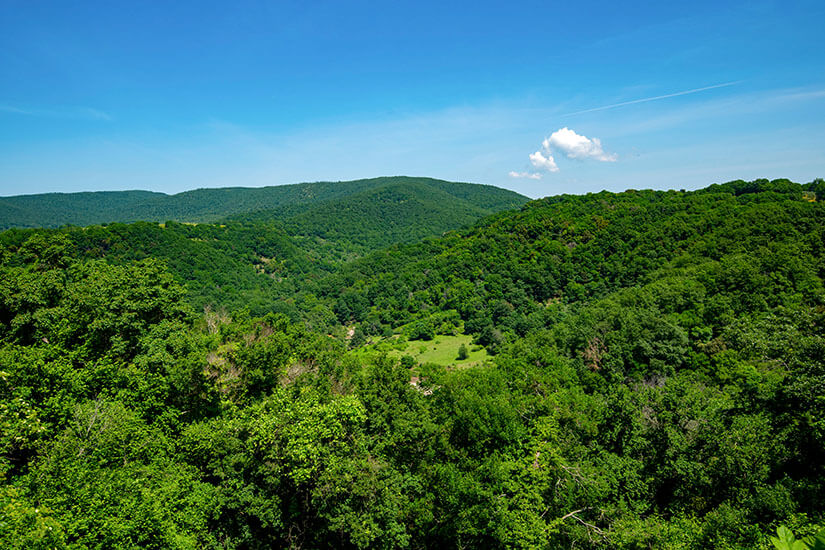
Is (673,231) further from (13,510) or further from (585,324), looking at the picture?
(13,510)

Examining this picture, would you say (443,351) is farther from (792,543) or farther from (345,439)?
(792,543)

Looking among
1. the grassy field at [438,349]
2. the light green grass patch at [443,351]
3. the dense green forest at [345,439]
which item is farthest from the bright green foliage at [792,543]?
the grassy field at [438,349]

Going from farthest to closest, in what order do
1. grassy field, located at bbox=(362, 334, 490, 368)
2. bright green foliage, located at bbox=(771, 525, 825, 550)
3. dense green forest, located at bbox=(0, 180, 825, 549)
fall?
grassy field, located at bbox=(362, 334, 490, 368), dense green forest, located at bbox=(0, 180, 825, 549), bright green foliage, located at bbox=(771, 525, 825, 550)

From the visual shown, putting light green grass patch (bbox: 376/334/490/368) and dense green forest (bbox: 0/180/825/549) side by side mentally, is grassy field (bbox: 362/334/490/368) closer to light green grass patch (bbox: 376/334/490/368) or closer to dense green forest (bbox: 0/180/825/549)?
light green grass patch (bbox: 376/334/490/368)

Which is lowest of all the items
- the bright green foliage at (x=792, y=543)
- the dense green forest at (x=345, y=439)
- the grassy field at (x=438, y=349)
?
the grassy field at (x=438, y=349)

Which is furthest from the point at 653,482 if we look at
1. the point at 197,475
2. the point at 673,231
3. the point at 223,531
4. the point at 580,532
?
the point at 673,231

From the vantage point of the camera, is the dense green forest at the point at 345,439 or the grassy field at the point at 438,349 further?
the grassy field at the point at 438,349

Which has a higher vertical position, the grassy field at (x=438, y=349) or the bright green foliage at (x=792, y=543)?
the bright green foliage at (x=792, y=543)

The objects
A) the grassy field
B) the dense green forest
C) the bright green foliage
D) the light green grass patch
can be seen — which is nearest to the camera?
the bright green foliage

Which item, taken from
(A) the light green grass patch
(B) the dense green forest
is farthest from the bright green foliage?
(A) the light green grass patch

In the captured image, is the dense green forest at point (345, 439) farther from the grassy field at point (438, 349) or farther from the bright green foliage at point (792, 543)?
the grassy field at point (438, 349)
